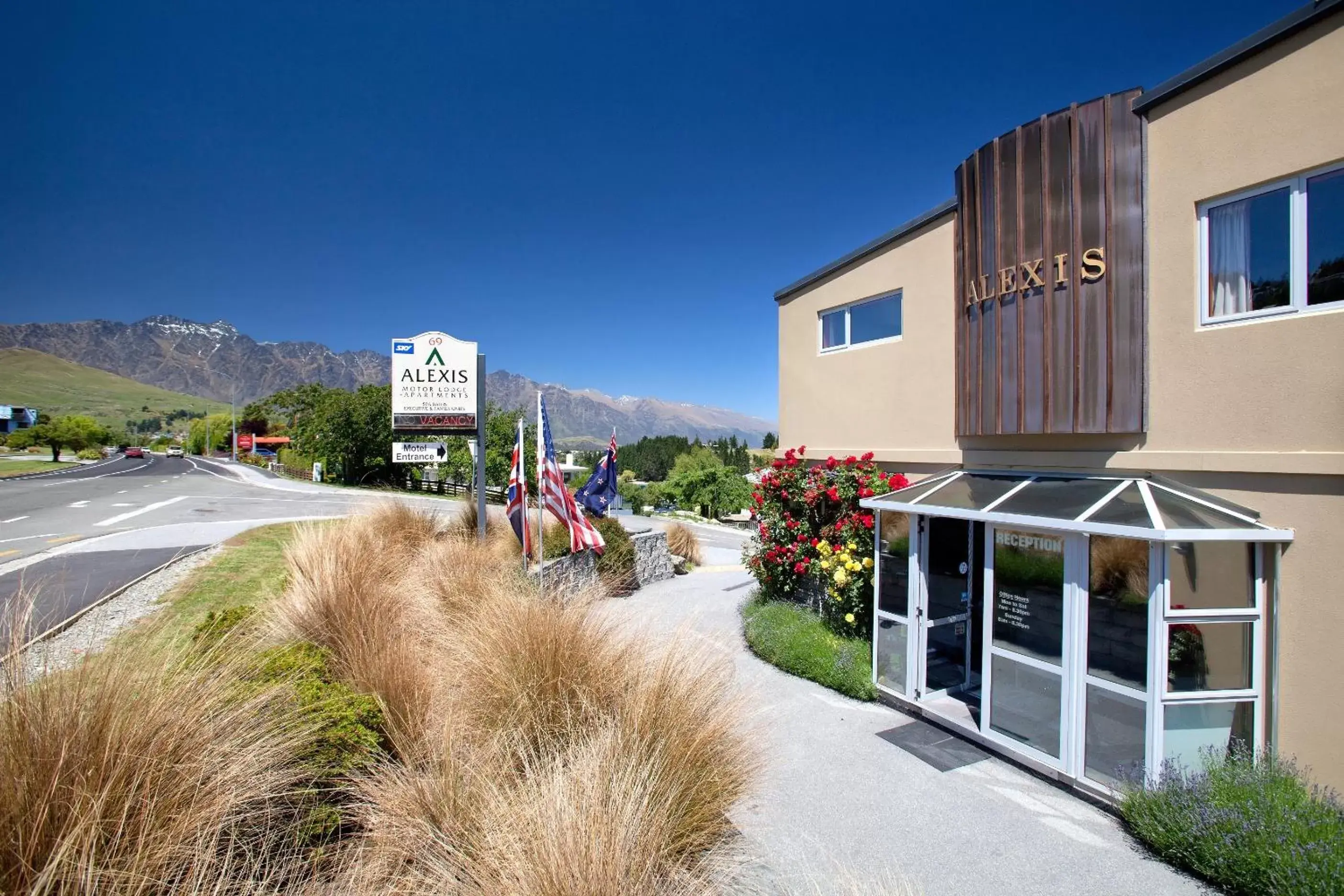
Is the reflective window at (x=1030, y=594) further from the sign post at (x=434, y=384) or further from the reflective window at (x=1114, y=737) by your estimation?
the sign post at (x=434, y=384)

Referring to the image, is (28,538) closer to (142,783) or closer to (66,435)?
(142,783)

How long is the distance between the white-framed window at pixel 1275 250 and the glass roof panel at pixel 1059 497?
5.39ft

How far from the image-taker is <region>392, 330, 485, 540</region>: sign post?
13.5 meters

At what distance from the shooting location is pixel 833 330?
377 inches

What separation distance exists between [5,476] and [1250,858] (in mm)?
48802

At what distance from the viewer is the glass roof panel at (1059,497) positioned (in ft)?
17.3

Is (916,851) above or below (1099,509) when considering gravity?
below

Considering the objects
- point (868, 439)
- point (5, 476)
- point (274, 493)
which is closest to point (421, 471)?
point (274, 493)

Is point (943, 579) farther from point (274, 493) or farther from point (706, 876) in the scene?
point (274, 493)

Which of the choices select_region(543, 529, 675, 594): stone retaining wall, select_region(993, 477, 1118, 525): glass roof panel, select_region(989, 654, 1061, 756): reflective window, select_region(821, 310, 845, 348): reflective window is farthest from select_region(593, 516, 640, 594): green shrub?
select_region(993, 477, 1118, 525): glass roof panel

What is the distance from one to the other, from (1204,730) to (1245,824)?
3.07 ft

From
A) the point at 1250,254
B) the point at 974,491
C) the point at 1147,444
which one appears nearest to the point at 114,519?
the point at 974,491

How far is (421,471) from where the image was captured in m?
42.2

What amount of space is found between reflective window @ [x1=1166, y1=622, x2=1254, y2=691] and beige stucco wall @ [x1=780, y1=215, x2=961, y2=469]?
9.93 ft
